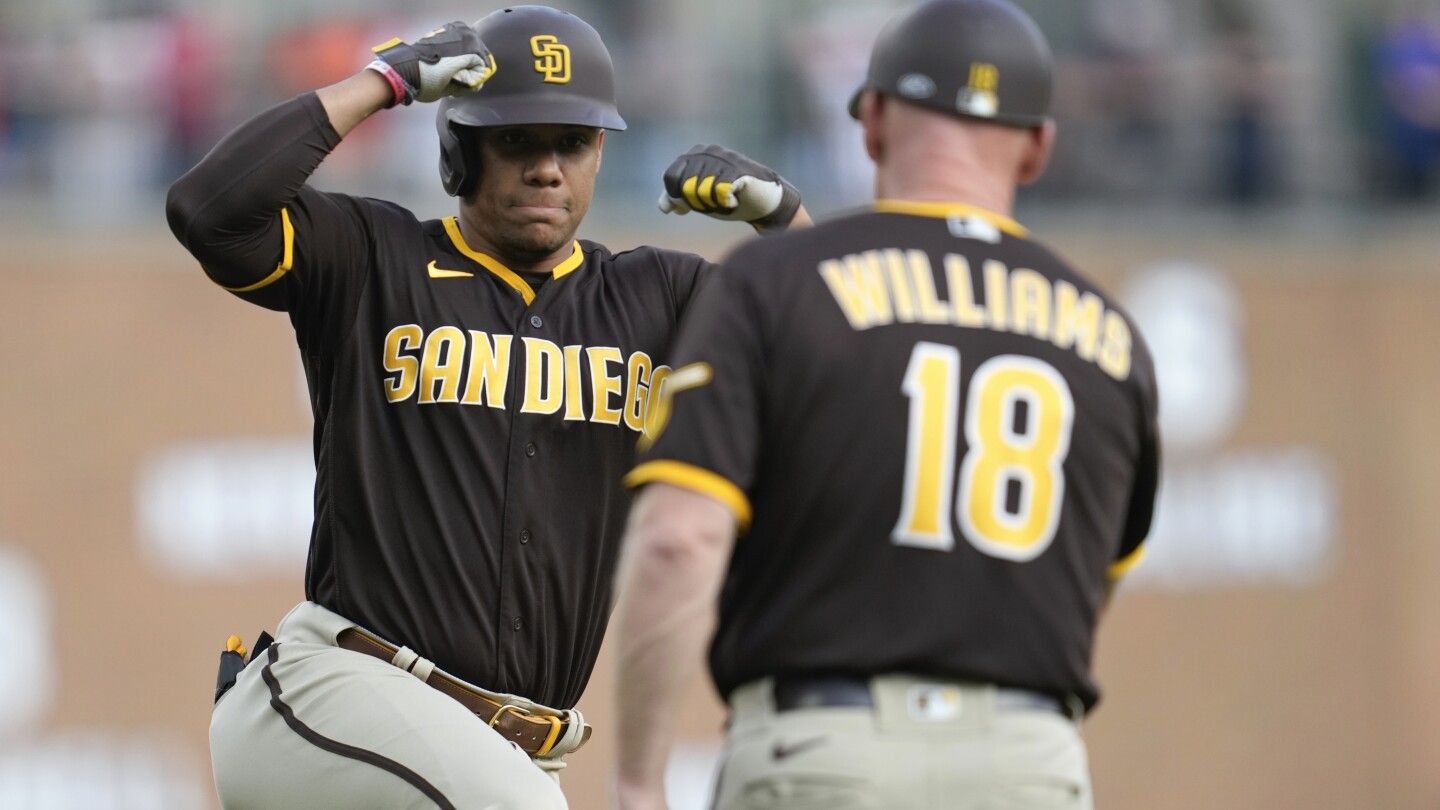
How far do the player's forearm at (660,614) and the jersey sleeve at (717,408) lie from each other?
0.13 ft

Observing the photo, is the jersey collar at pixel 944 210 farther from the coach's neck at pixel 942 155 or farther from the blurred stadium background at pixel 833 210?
the blurred stadium background at pixel 833 210

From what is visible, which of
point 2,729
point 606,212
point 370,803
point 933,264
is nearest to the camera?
point 933,264

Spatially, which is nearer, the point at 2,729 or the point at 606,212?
the point at 2,729

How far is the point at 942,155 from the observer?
3.95m

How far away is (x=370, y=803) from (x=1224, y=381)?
1083 centimetres

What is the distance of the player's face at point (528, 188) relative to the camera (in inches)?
207

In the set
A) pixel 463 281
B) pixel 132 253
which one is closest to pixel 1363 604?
pixel 132 253

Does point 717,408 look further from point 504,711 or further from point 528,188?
point 528,188

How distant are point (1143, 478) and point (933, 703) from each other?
68 centimetres

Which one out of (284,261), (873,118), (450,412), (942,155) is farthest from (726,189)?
(942,155)

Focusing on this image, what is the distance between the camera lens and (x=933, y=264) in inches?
151

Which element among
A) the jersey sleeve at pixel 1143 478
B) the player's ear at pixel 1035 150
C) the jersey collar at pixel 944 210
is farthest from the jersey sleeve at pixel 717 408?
the jersey sleeve at pixel 1143 478

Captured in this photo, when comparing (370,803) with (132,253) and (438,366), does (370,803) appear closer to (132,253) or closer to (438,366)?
(438,366)

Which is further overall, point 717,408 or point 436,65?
point 436,65
